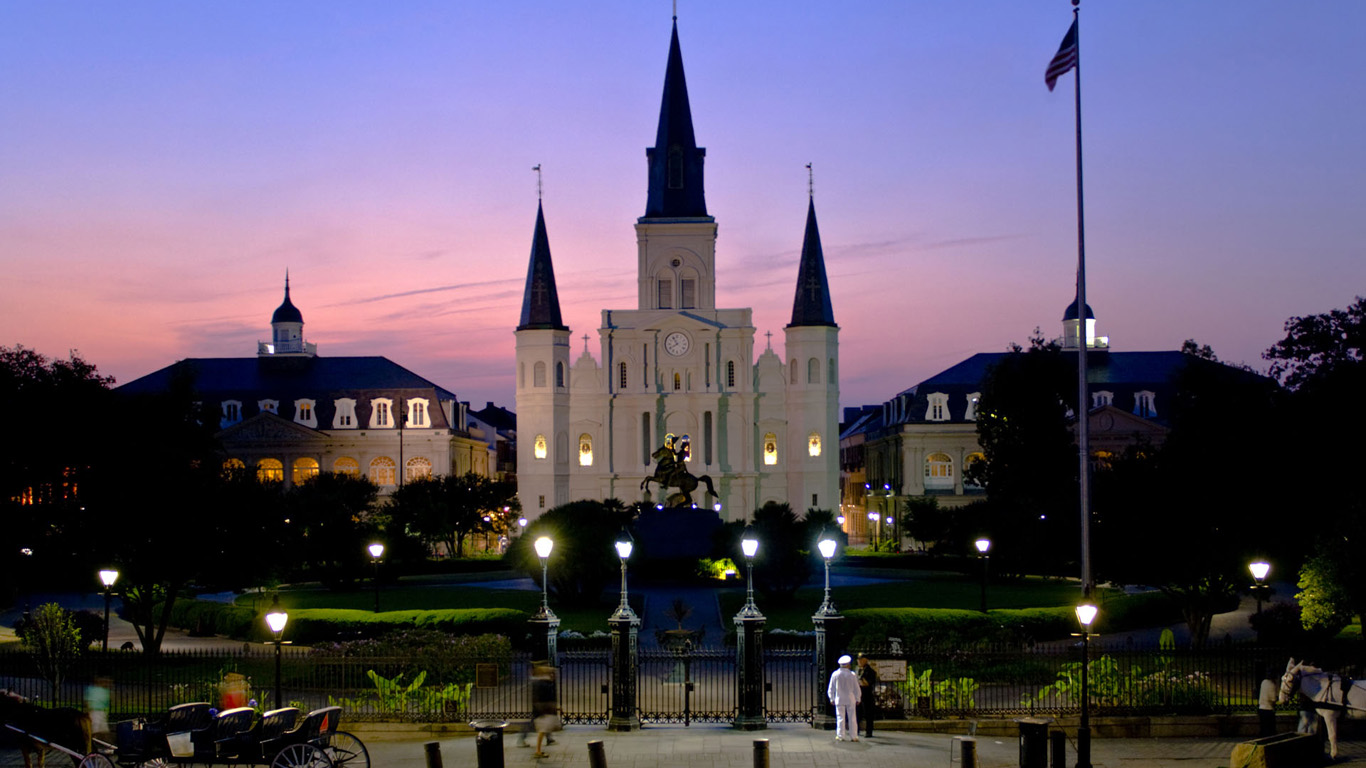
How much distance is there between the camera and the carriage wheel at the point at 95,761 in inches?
588

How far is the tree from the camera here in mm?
65875

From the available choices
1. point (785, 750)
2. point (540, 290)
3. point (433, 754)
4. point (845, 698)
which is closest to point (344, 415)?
point (540, 290)

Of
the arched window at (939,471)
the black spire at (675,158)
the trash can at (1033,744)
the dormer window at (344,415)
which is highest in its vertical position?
the black spire at (675,158)

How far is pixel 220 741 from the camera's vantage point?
621 inches

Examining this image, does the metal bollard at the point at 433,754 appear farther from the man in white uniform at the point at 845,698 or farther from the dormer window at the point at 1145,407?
the dormer window at the point at 1145,407

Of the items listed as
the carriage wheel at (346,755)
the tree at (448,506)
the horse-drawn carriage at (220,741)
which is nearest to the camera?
the horse-drawn carriage at (220,741)

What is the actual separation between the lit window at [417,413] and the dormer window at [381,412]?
1.28 m

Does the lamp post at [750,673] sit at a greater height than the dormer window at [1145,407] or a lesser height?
lesser

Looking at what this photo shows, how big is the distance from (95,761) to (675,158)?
75.8 m

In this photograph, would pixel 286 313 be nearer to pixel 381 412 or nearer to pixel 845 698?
pixel 381 412

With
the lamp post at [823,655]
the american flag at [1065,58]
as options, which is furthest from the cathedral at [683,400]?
the lamp post at [823,655]

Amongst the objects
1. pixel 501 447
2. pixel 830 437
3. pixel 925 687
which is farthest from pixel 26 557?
pixel 501 447

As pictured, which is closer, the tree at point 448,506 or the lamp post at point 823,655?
the lamp post at point 823,655

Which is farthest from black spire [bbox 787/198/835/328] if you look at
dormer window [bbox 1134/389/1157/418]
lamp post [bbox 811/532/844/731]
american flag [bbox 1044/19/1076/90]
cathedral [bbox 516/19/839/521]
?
lamp post [bbox 811/532/844/731]
